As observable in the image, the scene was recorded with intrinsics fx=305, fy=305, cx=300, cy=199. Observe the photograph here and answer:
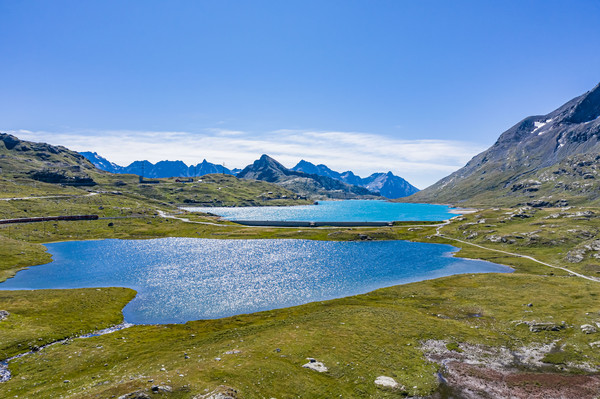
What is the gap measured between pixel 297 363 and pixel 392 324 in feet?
82.8

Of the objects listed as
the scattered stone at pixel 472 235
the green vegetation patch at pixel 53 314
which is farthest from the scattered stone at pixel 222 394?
the scattered stone at pixel 472 235

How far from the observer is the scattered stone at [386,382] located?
131ft

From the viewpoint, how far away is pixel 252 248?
527 ft

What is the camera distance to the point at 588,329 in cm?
5509

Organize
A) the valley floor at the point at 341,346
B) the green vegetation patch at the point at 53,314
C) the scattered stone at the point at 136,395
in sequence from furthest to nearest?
the green vegetation patch at the point at 53,314 → the valley floor at the point at 341,346 → the scattered stone at the point at 136,395

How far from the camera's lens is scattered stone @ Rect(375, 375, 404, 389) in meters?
39.8

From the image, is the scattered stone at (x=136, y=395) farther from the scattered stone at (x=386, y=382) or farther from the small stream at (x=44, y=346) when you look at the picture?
the scattered stone at (x=386, y=382)

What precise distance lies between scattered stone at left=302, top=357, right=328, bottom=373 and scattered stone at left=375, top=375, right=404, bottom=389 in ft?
23.9

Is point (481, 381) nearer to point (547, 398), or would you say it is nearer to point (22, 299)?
point (547, 398)

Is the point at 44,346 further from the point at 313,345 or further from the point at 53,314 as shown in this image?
the point at 313,345

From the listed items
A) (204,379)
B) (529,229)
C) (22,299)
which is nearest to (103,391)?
(204,379)

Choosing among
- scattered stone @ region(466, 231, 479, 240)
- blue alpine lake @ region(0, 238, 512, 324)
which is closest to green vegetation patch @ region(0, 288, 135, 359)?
blue alpine lake @ region(0, 238, 512, 324)

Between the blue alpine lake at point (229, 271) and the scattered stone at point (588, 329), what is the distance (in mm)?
49592

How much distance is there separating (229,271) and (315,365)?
7493 centimetres
